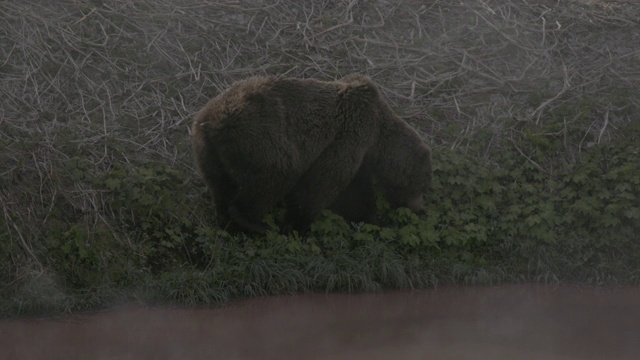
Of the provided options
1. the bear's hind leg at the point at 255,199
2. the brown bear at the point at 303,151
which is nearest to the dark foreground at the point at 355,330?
the bear's hind leg at the point at 255,199

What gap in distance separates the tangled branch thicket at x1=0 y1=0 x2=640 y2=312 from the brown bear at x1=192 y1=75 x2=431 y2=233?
0.68 metres

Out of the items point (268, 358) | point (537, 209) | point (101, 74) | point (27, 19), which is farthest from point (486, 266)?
point (27, 19)

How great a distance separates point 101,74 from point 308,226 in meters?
3.17

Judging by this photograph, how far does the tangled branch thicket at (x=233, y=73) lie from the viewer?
898 cm

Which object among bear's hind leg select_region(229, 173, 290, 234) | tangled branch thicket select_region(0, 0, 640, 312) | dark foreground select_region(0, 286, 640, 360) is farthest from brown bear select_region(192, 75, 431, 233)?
dark foreground select_region(0, 286, 640, 360)

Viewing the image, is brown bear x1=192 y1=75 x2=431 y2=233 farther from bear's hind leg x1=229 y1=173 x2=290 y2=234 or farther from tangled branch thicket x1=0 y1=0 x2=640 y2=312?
tangled branch thicket x1=0 y1=0 x2=640 y2=312

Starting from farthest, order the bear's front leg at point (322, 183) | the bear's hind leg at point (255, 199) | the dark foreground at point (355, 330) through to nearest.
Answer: the bear's front leg at point (322, 183) → the bear's hind leg at point (255, 199) → the dark foreground at point (355, 330)

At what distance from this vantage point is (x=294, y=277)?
8.77m

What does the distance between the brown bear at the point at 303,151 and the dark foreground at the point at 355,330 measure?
1079 mm

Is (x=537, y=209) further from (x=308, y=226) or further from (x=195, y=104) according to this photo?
(x=195, y=104)

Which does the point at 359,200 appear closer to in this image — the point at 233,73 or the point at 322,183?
the point at 322,183

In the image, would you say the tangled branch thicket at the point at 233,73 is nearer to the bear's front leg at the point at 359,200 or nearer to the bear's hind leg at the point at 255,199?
the bear's hind leg at the point at 255,199

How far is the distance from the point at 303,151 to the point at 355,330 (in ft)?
6.80

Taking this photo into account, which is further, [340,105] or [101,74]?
[101,74]
